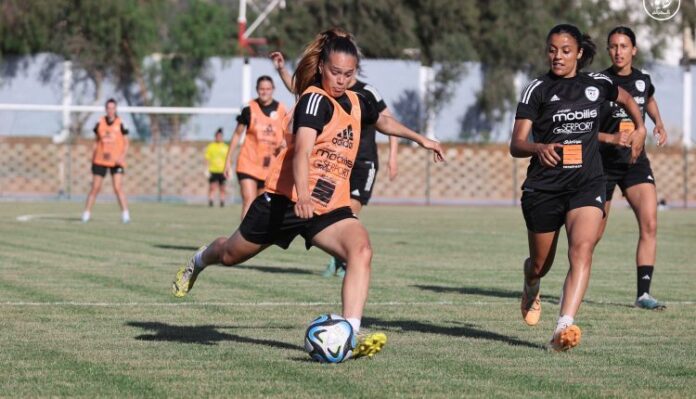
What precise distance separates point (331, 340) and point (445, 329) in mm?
2177

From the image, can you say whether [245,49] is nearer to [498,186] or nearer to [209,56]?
[209,56]

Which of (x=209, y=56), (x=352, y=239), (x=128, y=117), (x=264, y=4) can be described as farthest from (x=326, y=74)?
(x=264, y=4)

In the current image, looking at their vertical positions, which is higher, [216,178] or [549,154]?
[549,154]

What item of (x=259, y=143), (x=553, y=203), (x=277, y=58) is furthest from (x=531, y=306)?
(x=259, y=143)

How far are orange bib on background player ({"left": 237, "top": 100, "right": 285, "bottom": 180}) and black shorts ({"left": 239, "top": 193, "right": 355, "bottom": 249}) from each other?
8.22 meters

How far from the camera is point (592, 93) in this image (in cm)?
899

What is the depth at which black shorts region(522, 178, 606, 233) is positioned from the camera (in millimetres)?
8984

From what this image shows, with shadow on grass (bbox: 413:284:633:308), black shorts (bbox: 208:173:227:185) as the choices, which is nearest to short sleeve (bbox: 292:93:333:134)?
shadow on grass (bbox: 413:284:633:308)

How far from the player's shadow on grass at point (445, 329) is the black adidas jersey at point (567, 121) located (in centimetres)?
103

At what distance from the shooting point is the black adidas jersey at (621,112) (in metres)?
11.6

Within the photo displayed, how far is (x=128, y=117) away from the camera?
141 feet

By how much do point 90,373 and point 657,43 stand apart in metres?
47.2

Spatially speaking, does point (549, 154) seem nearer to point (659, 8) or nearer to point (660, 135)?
point (660, 135)

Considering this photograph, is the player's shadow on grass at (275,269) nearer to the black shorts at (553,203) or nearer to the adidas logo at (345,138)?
the black shorts at (553,203)
